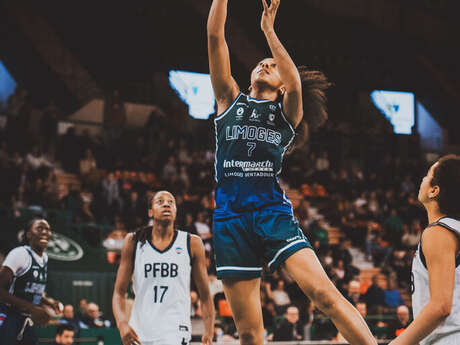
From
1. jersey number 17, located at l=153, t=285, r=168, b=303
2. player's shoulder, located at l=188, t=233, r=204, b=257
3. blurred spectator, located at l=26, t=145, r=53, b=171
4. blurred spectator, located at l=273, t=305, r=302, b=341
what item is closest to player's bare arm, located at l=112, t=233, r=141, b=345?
jersey number 17, located at l=153, t=285, r=168, b=303

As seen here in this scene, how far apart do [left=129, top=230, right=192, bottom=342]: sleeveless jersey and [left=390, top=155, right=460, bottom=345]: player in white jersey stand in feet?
9.03

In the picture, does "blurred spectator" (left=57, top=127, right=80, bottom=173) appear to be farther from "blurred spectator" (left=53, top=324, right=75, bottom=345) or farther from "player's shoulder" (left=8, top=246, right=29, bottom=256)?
"player's shoulder" (left=8, top=246, right=29, bottom=256)

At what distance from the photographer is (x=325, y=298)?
359 centimetres

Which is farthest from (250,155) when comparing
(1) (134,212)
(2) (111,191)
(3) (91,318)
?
(2) (111,191)

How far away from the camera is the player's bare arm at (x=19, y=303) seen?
6.09m

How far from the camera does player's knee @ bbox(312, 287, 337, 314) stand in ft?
11.7

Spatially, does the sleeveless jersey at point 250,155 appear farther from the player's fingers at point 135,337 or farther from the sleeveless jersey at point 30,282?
the sleeveless jersey at point 30,282

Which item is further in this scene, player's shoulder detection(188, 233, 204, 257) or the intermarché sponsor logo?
player's shoulder detection(188, 233, 204, 257)

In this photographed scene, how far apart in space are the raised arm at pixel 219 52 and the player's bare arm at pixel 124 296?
81.4 inches

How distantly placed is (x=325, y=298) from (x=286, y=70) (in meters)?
1.37

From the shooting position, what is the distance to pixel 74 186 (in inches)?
637

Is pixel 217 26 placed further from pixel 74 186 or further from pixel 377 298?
pixel 74 186

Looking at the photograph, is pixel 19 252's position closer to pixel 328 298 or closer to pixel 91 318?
pixel 328 298

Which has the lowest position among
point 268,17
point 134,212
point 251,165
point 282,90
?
point 251,165
